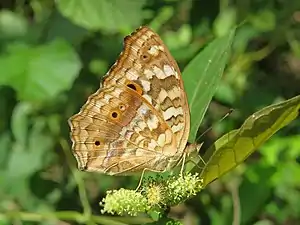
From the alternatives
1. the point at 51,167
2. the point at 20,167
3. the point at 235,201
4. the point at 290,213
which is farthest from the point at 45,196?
the point at 290,213

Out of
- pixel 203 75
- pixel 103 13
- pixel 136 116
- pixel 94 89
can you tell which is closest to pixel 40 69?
pixel 103 13

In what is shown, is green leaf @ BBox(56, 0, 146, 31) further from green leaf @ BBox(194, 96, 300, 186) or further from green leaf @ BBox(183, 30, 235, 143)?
green leaf @ BBox(194, 96, 300, 186)

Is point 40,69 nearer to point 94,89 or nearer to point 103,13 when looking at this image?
point 103,13

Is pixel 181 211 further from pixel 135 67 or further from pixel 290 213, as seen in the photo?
pixel 135 67

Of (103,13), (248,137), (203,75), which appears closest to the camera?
(248,137)

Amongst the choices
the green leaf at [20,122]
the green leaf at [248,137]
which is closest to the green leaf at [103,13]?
the green leaf at [20,122]

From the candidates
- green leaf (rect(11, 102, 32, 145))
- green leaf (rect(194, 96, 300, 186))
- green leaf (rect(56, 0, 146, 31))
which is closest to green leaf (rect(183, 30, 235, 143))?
green leaf (rect(194, 96, 300, 186))

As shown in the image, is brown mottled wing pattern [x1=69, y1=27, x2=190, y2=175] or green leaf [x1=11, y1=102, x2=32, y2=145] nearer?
brown mottled wing pattern [x1=69, y1=27, x2=190, y2=175]

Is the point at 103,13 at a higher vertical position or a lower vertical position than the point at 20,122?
higher
